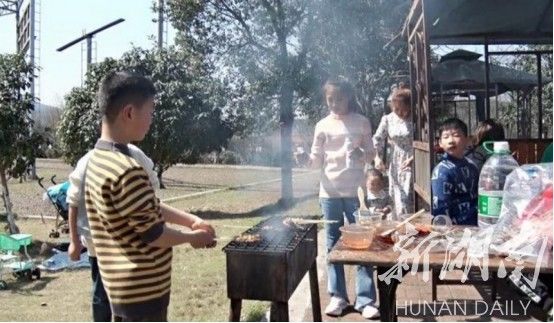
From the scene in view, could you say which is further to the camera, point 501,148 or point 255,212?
point 255,212

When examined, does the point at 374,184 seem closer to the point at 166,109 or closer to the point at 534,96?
the point at 166,109

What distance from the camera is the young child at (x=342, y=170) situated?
3658mm

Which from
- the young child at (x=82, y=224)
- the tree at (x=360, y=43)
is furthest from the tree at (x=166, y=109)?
the young child at (x=82, y=224)

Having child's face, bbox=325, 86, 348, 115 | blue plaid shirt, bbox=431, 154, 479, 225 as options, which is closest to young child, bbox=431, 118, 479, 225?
blue plaid shirt, bbox=431, 154, 479, 225

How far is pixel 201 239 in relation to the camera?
213 centimetres

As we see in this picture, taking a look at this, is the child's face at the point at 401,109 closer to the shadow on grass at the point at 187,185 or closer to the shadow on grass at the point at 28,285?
the shadow on grass at the point at 28,285

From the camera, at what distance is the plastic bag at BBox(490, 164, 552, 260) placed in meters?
1.98

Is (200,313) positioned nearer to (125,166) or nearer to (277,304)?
(277,304)

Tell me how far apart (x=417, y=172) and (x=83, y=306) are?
124 inches

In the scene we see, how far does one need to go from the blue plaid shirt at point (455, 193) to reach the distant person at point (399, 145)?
1.79 m

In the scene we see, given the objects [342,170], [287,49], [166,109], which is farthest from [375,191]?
[166,109]

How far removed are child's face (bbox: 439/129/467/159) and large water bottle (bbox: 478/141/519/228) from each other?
18.5 inches

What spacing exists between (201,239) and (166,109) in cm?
996

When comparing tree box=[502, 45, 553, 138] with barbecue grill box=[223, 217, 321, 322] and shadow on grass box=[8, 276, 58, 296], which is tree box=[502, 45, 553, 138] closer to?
barbecue grill box=[223, 217, 321, 322]
